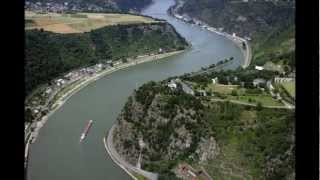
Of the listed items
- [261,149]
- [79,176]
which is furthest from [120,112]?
[261,149]

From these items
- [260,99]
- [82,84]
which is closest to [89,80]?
[82,84]

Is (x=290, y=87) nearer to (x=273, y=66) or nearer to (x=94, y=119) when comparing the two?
(x=273, y=66)

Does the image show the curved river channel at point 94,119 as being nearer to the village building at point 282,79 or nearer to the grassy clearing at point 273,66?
the grassy clearing at point 273,66

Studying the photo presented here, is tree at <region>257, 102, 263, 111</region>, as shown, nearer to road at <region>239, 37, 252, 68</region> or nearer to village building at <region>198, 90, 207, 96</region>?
village building at <region>198, 90, 207, 96</region>

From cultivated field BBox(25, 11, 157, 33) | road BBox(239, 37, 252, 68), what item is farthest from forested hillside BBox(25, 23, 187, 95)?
road BBox(239, 37, 252, 68)

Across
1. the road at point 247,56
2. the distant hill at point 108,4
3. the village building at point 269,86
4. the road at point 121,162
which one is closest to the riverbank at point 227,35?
the road at point 247,56

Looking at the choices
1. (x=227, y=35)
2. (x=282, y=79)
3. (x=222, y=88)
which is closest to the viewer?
(x=282, y=79)
